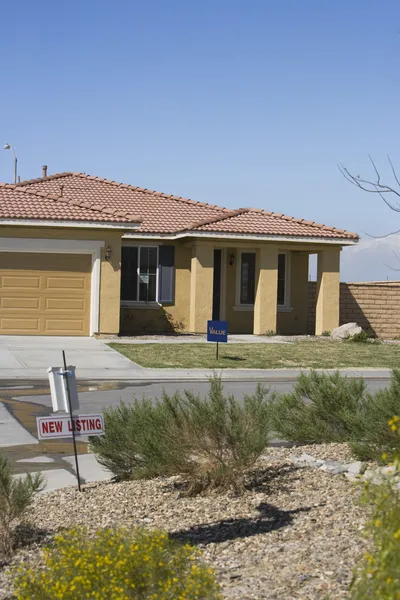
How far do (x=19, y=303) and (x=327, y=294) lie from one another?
33.3 ft

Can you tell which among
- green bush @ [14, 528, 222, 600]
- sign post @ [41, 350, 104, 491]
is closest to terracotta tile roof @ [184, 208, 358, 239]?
sign post @ [41, 350, 104, 491]

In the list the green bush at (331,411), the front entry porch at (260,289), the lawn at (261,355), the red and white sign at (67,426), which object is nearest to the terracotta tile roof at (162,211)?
the front entry porch at (260,289)

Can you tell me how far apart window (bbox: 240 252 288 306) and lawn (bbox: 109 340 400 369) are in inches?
188

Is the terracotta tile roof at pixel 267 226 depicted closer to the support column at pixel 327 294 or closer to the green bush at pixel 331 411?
the support column at pixel 327 294

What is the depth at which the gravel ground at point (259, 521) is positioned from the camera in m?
5.62

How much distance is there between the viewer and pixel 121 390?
17.3 m

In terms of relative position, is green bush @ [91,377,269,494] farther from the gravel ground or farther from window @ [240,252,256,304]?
window @ [240,252,256,304]

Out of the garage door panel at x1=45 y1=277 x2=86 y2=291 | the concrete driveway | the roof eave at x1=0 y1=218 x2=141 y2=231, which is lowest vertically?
the concrete driveway

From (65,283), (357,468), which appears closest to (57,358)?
(65,283)

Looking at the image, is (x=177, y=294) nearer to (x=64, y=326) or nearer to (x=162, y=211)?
(x=162, y=211)

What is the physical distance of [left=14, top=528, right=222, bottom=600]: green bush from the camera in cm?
467

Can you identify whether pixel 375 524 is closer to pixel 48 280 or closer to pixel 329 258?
pixel 48 280

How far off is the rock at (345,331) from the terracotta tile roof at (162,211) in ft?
9.69

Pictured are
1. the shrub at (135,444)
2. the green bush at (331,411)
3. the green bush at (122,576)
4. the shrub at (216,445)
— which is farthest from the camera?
the green bush at (331,411)
